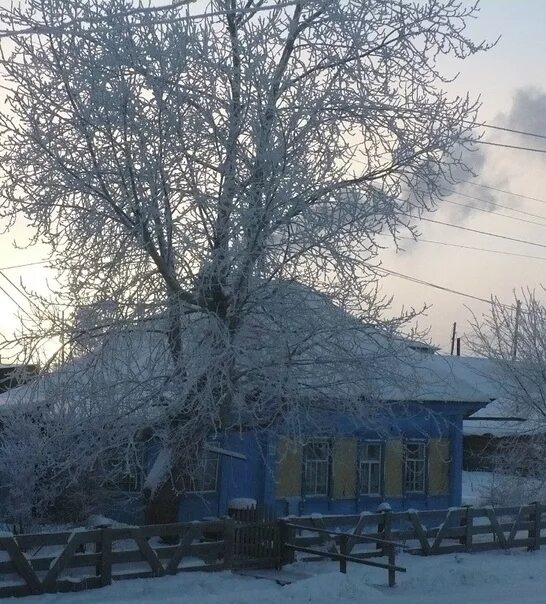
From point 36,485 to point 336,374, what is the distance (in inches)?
353

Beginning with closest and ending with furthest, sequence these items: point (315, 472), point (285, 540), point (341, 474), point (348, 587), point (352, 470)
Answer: point (348, 587)
point (285, 540)
point (315, 472)
point (341, 474)
point (352, 470)

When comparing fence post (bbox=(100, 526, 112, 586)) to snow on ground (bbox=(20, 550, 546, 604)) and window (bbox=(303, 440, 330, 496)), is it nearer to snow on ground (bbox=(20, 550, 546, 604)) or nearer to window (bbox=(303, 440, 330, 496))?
snow on ground (bbox=(20, 550, 546, 604))

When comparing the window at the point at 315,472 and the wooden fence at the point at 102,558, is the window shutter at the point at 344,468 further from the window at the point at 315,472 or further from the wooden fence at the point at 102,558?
the wooden fence at the point at 102,558

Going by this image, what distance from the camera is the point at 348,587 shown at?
12.4 meters

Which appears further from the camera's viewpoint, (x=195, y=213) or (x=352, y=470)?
(x=352, y=470)

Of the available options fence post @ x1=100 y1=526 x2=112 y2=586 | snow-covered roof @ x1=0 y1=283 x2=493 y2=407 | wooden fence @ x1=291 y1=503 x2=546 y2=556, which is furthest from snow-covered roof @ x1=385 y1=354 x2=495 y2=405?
fence post @ x1=100 y1=526 x2=112 y2=586

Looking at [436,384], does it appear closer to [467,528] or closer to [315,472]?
[467,528]

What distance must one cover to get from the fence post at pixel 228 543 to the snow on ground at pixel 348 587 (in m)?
0.19

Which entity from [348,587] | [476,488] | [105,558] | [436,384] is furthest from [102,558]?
[476,488]

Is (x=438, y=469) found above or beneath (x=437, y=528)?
above

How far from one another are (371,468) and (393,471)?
25.5 inches

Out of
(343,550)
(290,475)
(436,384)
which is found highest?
(436,384)

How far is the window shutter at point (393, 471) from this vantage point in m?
Answer: 23.8

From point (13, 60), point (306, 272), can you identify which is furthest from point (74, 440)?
point (13, 60)
